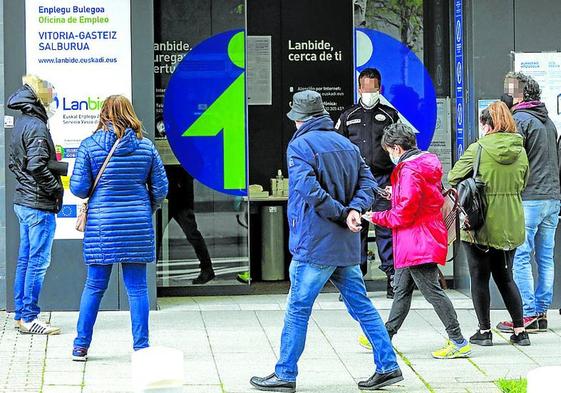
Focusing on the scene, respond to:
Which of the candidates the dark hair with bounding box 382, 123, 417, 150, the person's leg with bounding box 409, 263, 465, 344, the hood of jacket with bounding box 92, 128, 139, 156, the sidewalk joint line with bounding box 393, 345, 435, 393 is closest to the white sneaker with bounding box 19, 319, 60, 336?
the hood of jacket with bounding box 92, 128, 139, 156

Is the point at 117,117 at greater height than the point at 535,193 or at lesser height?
greater

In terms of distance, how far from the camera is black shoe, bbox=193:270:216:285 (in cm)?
1191

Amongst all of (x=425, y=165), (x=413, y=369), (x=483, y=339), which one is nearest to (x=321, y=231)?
(x=425, y=165)

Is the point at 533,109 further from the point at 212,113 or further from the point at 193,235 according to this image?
the point at 193,235

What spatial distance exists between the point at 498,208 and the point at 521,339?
1.05 meters

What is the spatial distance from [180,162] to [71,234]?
1562mm

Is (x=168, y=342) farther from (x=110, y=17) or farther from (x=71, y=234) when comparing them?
(x=110, y=17)

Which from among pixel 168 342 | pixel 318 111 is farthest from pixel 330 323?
pixel 318 111

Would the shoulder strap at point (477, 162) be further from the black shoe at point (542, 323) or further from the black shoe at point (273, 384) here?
the black shoe at point (273, 384)

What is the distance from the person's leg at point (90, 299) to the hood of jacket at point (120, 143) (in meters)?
0.84

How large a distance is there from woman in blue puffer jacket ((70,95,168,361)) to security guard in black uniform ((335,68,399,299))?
3165 millimetres

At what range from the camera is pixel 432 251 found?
848 cm

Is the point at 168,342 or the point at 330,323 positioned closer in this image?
the point at 168,342

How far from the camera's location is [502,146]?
29.7 ft
